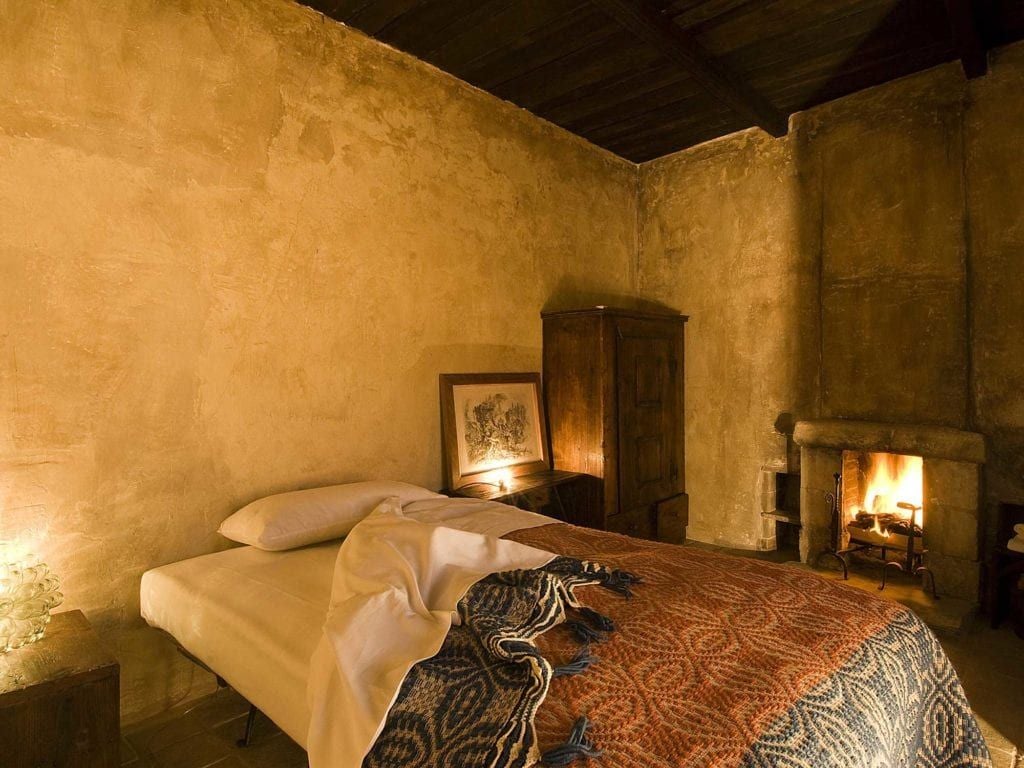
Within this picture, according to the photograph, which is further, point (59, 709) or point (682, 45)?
point (682, 45)

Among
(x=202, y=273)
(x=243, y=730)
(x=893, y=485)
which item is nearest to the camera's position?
(x=243, y=730)

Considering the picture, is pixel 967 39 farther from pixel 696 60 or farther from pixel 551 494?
pixel 551 494

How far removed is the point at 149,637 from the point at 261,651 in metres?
1.17

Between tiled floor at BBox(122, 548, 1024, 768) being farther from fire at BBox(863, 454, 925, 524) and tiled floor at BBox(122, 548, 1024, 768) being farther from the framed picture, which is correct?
the framed picture

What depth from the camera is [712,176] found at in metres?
4.78

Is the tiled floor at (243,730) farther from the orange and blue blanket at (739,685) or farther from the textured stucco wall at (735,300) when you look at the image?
the textured stucco wall at (735,300)

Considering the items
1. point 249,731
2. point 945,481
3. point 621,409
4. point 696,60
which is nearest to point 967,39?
point 696,60

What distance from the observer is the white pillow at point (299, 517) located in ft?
7.77

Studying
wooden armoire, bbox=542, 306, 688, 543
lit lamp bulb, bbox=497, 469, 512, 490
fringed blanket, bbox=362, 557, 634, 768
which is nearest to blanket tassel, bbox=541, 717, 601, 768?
fringed blanket, bbox=362, 557, 634, 768

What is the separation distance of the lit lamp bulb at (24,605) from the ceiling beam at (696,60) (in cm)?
327

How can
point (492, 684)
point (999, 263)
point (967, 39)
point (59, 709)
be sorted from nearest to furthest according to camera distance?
point (492, 684) < point (59, 709) < point (967, 39) < point (999, 263)

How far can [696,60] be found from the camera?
3.31m

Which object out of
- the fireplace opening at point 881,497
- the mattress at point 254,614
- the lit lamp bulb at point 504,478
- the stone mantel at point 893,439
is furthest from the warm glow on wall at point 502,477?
the fireplace opening at point 881,497

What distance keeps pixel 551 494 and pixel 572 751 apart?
2.70 metres
